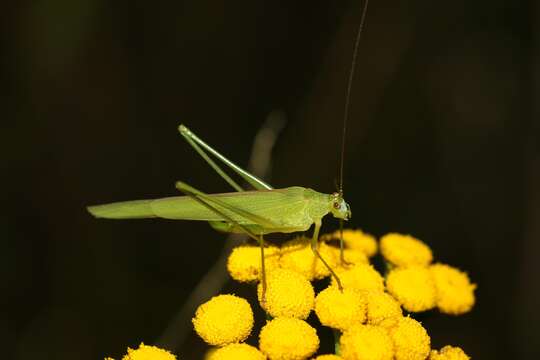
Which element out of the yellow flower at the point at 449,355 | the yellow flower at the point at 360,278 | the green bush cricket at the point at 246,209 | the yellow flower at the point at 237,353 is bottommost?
the yellow flower at the point at 449,355

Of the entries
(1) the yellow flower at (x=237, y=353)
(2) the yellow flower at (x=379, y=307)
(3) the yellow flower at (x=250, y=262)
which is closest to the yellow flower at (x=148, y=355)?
(1) the yellow flower at (x=237, y=353)

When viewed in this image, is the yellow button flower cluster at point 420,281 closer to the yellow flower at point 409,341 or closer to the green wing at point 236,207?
the yellow flower at point 409,341

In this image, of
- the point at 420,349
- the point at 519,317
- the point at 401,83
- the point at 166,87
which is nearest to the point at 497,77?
the point at 401,83

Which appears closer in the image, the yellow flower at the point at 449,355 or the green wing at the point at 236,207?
the yellow flower at the point at 449,355

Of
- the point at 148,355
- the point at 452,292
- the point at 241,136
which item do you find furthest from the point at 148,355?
the point at 241,136

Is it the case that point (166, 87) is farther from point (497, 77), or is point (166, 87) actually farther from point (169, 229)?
point (497, 77)
